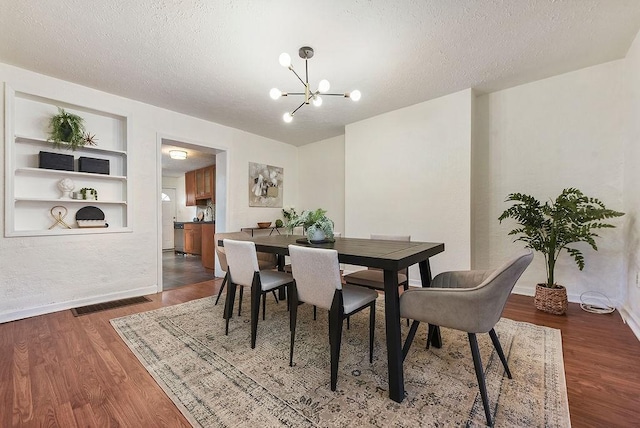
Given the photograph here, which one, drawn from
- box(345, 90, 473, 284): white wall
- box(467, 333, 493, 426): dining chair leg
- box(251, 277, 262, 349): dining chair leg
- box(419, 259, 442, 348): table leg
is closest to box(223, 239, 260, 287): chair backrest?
box(251, 277, 262, 349): dining chair leg

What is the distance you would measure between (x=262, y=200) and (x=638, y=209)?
4.76 metres

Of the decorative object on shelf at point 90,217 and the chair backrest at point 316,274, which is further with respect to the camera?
the decorative object on shelf at point 90,217

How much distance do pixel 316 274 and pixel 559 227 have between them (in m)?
2.60

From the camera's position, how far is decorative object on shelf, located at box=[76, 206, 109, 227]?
3090 millimetres

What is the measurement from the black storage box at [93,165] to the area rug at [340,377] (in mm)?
1867

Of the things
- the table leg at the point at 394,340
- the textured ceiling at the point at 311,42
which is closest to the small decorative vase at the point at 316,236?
the table leg at the point at 394,340

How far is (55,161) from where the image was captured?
2854 mm

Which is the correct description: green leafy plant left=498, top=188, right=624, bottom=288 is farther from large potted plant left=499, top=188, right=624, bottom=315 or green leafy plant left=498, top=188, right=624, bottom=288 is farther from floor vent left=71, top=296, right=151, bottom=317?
floor vent left=71, top=296, right=151, bottom=317

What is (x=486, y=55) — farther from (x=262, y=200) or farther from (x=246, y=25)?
(x=262, y=200)

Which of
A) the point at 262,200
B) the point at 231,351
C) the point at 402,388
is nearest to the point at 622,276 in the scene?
the point at 402,388

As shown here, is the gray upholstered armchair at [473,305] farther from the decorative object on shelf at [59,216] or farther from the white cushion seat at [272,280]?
the decorative object on shelf at [59,216]

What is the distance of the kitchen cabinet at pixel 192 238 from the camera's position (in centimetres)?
652

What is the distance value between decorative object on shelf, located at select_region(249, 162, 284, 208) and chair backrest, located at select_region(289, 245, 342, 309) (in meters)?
3.29

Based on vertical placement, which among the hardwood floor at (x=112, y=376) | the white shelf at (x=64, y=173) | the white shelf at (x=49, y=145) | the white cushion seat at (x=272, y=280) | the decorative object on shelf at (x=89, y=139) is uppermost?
the decorative object on shelf at (x=89, y=139)
